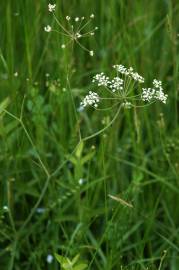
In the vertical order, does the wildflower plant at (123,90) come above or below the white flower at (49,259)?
above

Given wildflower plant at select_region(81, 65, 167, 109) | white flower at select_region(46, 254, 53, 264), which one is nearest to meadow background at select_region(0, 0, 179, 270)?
white flower at select_region(46, 254, 53, 264)

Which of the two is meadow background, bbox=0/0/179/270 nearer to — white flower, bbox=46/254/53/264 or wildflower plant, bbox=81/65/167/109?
white flower, bbox=46/254/53/264

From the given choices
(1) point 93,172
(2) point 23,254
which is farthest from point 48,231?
(1) point 93,172

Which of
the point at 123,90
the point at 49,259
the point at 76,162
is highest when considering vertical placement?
the point at 123,90

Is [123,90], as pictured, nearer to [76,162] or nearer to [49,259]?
[76,162]

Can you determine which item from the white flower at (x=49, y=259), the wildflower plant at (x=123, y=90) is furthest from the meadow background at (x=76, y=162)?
the wildflower plant at (x=123, y=90)

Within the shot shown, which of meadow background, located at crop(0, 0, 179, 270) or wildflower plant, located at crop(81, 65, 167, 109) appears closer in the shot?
wildflower plant, located at crop(81, 65, 167, 109)

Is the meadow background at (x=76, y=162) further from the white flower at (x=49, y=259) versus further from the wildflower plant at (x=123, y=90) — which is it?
the wildflower plant at (x=123, y=90)

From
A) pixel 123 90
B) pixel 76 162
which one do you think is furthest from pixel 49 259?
pixel 123 90
